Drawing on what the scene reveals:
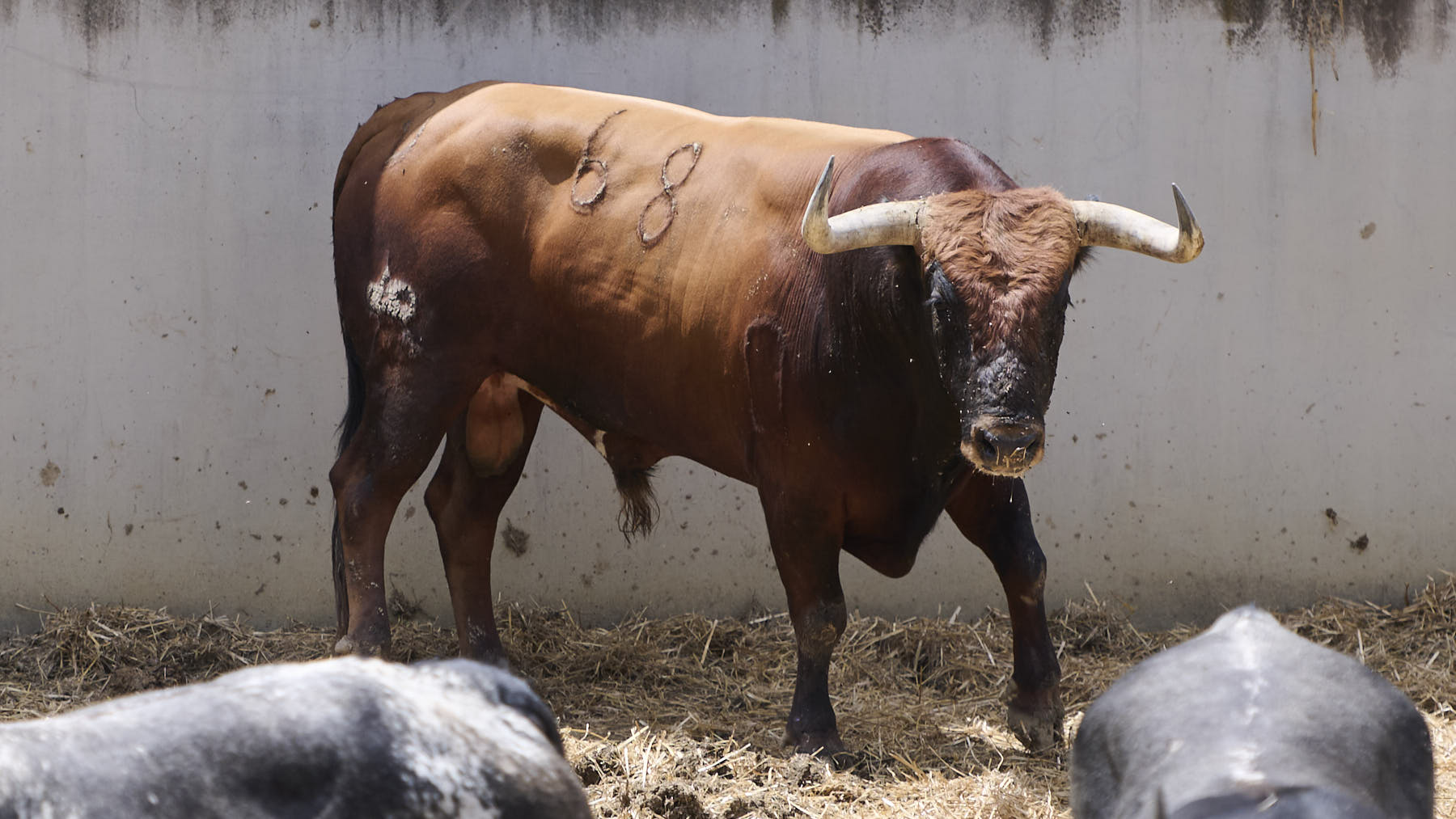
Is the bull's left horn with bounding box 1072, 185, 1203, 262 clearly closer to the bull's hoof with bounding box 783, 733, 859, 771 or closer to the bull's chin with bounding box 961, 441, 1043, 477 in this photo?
the bull's chin with bounding box 961, 441, 1043, 477

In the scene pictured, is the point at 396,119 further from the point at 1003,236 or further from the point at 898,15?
the point at 1003,236

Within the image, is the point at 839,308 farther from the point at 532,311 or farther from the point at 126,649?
the point at 126,649

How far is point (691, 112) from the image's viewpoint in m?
5.05

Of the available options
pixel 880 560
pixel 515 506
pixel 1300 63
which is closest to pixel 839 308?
pixel 880 560

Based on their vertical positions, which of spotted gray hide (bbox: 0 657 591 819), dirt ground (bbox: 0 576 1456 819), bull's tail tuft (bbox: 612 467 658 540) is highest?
spotted gray hide (bbox: 0 657 591 819)

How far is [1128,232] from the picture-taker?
411 cm

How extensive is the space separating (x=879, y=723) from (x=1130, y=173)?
2.54m

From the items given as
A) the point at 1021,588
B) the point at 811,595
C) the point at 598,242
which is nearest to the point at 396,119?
the point at 598,242

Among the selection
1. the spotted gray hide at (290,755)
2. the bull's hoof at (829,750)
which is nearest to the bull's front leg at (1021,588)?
the bull's hoof at (829,750)

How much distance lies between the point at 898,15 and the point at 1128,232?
2061mm

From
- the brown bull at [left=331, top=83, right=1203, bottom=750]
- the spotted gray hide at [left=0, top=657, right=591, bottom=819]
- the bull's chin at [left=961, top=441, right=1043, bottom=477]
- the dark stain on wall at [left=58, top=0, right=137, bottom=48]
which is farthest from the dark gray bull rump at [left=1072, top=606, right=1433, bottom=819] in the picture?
the dark stain on wall at [left=58, top=0, right=137, bottom=48]

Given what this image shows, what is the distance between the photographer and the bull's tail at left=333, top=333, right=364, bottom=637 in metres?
5.13

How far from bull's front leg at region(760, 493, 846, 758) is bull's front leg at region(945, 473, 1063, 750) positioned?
1.43 feet

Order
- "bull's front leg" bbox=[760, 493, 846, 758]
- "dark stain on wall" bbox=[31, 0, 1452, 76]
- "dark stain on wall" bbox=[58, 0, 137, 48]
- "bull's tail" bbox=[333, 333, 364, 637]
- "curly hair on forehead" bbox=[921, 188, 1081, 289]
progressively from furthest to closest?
1. "dark stain on wall" bbox=[31, 0, 1452, 76]
2. "dark stain on wall" bbox=[58, 0, 137, 48]
3. "bull's tail" bbox=[333, 333, 364, 637]
4. "bull's front leg" bbox=[760, 493, 846, 758]
5. "curly hair on forehead" bbox=[921, 188, 1081, 289]
